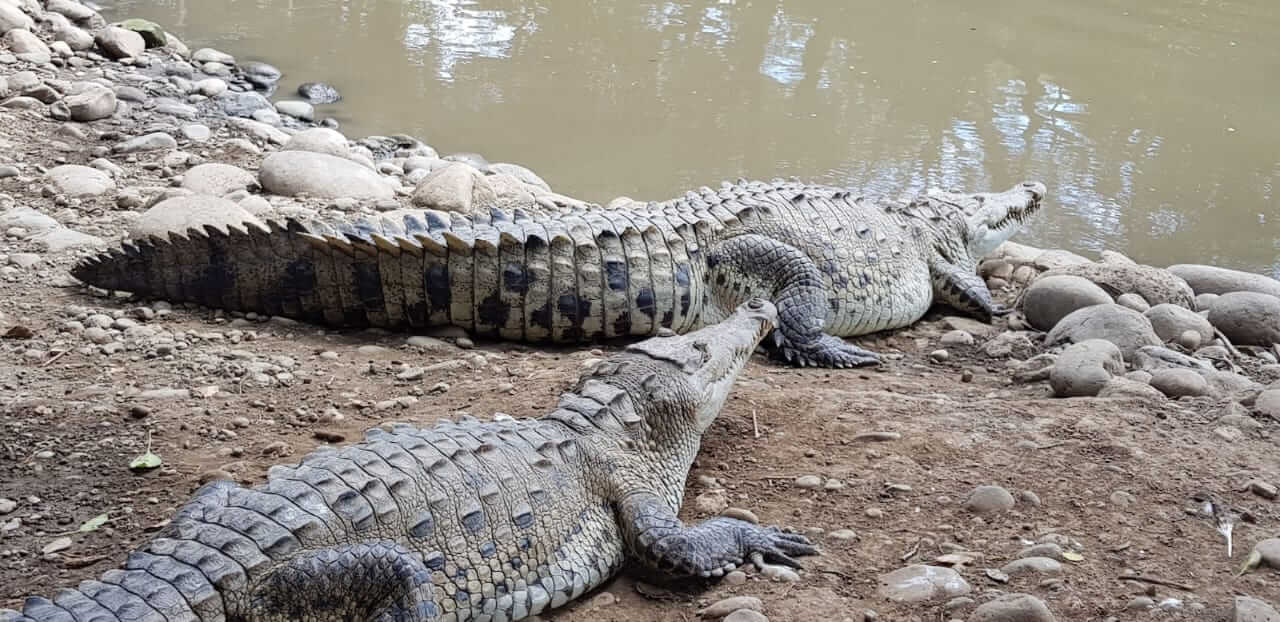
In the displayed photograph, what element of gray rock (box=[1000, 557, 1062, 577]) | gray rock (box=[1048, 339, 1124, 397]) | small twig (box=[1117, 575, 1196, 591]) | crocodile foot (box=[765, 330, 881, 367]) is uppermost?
small twig (box=[1117, 575, 1196, 591])

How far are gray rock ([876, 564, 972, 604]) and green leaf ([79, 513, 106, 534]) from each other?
2128mm

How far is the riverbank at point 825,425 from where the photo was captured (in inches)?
127

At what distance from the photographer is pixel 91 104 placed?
310 inches

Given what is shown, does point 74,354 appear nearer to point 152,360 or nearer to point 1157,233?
point 152,360

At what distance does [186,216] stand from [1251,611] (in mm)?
4642

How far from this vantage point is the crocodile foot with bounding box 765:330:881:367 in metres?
5.26

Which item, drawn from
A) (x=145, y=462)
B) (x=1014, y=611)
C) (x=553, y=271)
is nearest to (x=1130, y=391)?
(x=1014, y=611)

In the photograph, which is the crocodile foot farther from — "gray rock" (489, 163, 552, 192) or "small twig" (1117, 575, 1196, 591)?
"gray rock" (489, 163, 552, 192)

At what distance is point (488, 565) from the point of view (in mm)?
3035

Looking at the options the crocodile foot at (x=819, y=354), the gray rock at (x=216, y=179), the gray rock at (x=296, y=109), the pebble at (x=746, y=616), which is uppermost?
the pebble at (x=746, y=616)

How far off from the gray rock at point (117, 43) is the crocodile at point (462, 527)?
7.72 m

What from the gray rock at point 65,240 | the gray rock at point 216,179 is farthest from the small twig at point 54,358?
the gray rock at point 216,179

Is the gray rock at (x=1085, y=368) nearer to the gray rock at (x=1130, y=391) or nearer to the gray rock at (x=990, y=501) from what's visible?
the gray rock at (x=1130, y=391)

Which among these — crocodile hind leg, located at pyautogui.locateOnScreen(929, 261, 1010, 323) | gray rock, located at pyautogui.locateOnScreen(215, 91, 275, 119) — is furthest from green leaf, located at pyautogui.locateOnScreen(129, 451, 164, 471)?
gray rock, located at pyautogui.locateOnScreen(215, 91, 275, 119)
